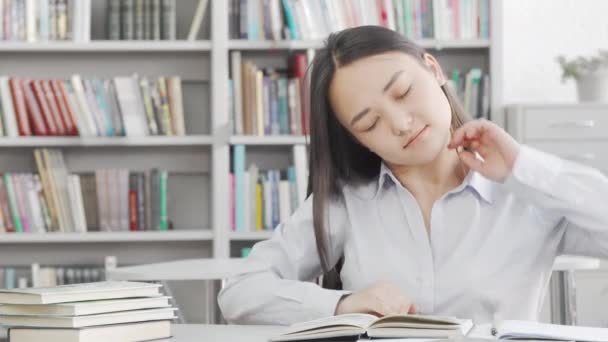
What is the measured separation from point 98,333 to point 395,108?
529mm

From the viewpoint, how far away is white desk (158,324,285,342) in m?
1.41

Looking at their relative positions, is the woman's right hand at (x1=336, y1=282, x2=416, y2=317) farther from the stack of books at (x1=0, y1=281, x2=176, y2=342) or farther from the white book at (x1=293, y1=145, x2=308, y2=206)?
the white book at (x1=293, y1=145, x2=308, y2=206)

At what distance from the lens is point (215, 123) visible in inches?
157

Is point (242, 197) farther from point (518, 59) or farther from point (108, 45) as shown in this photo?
point (518, 59)

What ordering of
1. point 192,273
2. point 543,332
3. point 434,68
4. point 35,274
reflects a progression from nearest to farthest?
point 543,332, point 434,68, point 192,273, point 35,274

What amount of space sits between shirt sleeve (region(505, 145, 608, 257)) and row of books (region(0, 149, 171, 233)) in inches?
106

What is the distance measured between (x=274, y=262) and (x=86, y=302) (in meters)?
0.45

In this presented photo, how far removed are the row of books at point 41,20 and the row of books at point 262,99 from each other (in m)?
0.61

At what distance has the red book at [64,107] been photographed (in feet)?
13.0

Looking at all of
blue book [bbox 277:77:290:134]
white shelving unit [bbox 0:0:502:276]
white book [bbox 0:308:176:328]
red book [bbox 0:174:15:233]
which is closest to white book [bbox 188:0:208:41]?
white shelving unit [bbox 0:0:502:276]

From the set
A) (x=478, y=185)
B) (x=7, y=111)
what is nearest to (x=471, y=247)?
(x=478, y=185)

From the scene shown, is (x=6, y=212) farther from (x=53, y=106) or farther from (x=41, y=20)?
(x=41, y=20)

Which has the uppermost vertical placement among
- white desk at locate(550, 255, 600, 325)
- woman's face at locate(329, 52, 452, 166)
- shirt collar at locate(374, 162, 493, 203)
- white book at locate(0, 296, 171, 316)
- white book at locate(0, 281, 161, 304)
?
woman's face at locate(329, 52, 452, 166)

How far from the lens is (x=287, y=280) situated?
1630 millimetres
